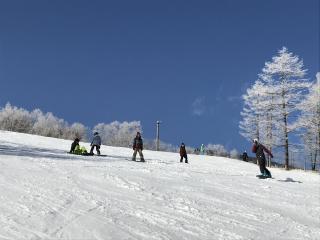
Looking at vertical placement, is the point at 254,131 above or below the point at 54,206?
above

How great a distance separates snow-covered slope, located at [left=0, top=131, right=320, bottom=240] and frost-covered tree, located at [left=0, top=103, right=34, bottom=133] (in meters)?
95.8

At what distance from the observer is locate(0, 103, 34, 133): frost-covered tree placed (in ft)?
353

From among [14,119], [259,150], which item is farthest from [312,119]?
[14,119]

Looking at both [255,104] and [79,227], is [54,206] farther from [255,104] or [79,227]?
[255,104]

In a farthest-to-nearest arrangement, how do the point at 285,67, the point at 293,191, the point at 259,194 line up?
the point at 285,67 → the point at 293,191 → the point at 259,194

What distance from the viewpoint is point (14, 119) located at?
10962 cm

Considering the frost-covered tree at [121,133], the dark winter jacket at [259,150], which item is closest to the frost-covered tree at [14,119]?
the frost-covered tree at [121,133]

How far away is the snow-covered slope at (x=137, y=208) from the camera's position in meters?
8.26

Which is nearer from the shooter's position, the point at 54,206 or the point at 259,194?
the point at 54,206

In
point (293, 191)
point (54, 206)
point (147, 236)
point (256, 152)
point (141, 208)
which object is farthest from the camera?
point (256, 152)

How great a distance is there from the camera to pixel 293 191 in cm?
1700

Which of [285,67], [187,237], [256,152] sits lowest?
[187,237]

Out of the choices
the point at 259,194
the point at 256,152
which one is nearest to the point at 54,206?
the point at 259,194

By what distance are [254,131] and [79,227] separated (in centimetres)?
4497
